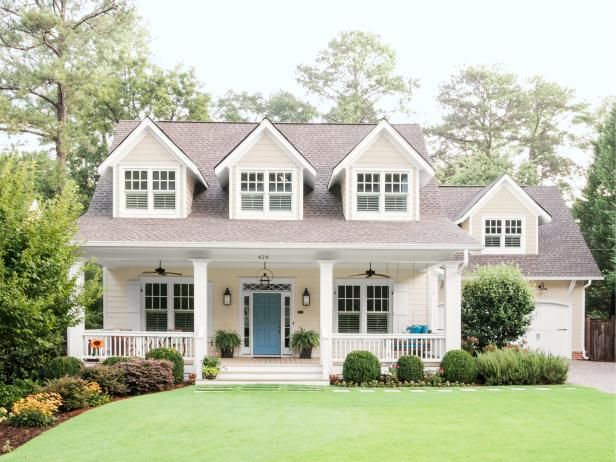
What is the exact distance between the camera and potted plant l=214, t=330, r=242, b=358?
21.0 metres

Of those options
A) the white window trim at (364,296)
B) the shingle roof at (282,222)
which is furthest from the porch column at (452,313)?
the white window trim at (364,296)

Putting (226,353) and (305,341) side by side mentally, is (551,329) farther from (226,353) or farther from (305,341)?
(226,353)

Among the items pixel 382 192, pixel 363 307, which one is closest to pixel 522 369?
pixel 363 307

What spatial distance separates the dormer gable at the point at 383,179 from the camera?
2073cm

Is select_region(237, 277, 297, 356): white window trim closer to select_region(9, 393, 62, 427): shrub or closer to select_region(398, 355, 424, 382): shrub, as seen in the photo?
select_region(398, 355, 424, 382): shrub

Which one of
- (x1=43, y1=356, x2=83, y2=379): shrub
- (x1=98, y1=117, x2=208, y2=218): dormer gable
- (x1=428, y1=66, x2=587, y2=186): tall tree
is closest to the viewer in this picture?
(x1=43, y1=356, x2=83, y2=379): shrub

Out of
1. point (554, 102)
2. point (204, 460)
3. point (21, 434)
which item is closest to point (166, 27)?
point (554, 102)

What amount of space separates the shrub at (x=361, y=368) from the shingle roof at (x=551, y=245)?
31.3 feet

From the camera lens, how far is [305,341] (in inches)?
825

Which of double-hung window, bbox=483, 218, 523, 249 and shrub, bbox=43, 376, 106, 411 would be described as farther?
double-hung window, bbox=483, 218, 523, 249

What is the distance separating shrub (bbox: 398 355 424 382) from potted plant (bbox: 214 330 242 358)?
5413mm

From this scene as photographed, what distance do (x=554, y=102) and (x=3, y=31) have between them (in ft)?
105

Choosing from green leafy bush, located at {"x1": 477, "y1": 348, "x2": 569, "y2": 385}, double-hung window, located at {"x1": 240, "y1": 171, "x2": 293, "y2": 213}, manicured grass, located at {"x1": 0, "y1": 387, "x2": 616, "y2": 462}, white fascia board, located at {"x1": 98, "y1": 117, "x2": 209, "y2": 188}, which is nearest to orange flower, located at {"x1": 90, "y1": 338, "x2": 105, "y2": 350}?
manicured grass, located at {"x1": 0, "y1": 387, "x2": 616, "y2": 462}

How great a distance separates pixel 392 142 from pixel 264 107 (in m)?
31.3
